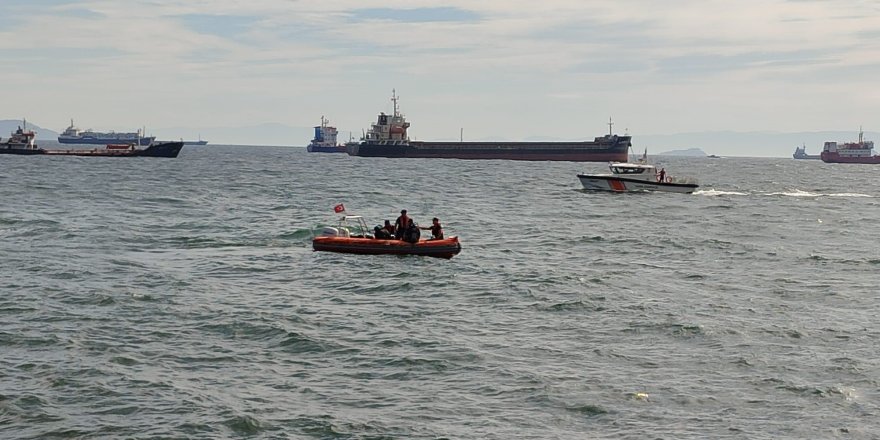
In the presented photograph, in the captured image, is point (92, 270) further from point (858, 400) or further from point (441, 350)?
point (858, 400)

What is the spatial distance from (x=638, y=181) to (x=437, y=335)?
57.6m

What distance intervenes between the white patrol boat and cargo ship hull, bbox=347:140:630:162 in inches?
3441

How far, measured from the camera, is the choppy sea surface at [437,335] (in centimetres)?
1720

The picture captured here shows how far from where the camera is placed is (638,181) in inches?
3091

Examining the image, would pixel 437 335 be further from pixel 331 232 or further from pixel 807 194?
pixel 807 194

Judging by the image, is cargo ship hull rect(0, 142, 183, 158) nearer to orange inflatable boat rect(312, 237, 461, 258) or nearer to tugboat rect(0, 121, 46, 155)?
tugboat rect(0, 121, 46, 155)

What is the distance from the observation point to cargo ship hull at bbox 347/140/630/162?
557 ft

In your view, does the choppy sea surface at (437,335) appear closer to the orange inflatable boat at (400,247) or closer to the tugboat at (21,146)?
the orange inflatable boat at (400,247)

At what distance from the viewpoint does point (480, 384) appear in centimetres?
1931

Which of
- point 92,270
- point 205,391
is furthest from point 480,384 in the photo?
point 92,270

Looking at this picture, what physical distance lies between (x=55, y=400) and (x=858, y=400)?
50.9 ft

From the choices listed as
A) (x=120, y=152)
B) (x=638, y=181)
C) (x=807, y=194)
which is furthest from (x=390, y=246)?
(x=120, y=152)

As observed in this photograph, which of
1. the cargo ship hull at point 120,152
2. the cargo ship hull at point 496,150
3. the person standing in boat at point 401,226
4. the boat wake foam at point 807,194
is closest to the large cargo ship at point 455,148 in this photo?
the cargo ship hull at point 496,150

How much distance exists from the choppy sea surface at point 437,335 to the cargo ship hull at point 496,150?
4776 inches
